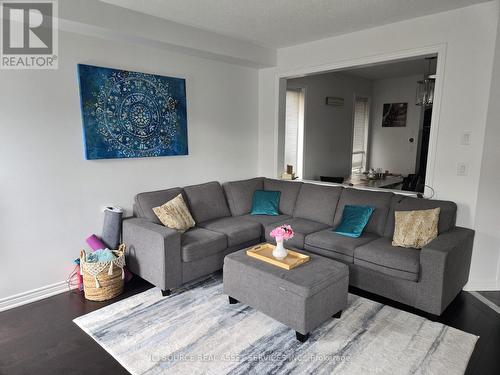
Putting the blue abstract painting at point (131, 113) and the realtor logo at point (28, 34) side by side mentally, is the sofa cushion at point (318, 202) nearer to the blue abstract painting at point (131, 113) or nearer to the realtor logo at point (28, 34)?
the blue abstract painting at point (131, 113)

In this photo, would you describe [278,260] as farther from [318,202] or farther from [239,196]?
[239,196]

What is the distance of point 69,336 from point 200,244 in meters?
1.23

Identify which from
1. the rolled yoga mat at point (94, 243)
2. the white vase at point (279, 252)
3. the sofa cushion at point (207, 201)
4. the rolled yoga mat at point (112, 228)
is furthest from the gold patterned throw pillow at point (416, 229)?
the rolled yoga mat at point (94, 243)

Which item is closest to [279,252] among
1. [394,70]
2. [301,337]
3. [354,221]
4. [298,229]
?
[301,337]

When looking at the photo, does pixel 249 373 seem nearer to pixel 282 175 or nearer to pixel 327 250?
pixel 327 250

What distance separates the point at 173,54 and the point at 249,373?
3.24 metres

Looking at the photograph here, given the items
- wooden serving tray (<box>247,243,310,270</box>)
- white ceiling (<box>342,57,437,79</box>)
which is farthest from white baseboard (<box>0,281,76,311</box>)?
white ceiling (<box>342,57,437,79</box>)

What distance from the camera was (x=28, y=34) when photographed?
2723 mm

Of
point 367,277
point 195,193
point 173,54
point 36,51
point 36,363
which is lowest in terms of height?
point 36,363

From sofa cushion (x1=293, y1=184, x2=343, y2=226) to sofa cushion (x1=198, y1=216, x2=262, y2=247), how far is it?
2.09ft

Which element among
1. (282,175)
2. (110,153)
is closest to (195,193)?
(110,153)

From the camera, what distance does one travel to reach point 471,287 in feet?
10.4

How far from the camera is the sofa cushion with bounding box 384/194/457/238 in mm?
3070

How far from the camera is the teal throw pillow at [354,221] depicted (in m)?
3.35
